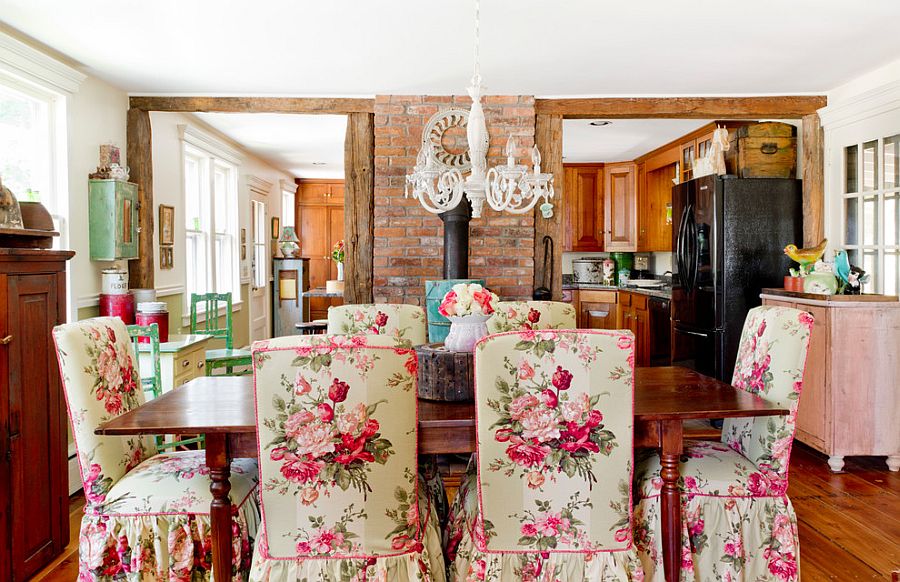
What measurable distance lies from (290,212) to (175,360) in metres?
6.17

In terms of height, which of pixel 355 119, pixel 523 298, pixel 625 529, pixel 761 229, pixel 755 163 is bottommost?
pixel 625 529

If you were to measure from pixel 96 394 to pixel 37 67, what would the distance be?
2.29m

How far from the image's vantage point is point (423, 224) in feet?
15.5

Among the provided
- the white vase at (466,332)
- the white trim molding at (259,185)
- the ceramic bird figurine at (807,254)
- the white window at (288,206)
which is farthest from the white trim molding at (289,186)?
the white vase at (466,332)

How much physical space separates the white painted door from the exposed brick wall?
3.32 meters

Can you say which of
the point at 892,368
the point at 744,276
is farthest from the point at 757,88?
the point at 892,368

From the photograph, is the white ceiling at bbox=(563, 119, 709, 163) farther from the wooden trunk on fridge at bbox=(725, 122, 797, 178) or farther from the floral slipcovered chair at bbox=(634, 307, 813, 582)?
the floral slipcovered chair at bbox=(634, 307, 813, 582)

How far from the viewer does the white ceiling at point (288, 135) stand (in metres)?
5.61

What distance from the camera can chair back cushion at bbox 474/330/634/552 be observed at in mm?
1707

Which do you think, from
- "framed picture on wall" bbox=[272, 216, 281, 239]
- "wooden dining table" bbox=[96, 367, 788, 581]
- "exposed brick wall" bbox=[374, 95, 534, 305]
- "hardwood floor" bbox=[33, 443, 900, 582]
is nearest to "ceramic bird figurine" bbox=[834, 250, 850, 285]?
"hardwood floor" bbox=[33, 443, 900, 582]

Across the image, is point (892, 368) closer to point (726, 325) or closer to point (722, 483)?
point (726, 325)

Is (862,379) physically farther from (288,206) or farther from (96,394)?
(288,206)

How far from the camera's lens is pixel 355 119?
15.5 feet

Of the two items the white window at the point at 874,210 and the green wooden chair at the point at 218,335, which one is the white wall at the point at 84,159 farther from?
the white window at the point at 874,210
